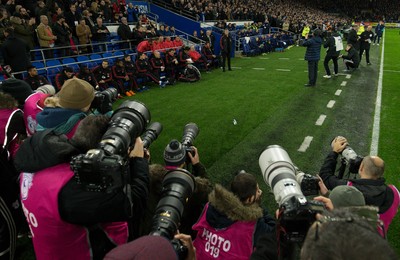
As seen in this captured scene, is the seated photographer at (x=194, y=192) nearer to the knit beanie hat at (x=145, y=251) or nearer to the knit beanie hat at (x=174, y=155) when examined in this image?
the knit beanie hat at (x=174, y=155)

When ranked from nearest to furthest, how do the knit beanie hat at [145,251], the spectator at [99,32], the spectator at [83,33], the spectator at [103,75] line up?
the knit beanie hat at [145,251]
the spectator at [103,75]
the spectator at [83,33]
the spectator at [99,32]

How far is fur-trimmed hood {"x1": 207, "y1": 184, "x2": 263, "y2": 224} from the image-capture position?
210 cm

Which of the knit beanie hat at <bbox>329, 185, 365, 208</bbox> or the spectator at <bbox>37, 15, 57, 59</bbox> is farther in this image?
the spectator at <bbox>37, 15, 57, 59</bbox>

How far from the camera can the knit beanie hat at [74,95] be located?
7.77 feet

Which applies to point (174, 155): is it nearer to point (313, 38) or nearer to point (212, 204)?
point (212, 204)

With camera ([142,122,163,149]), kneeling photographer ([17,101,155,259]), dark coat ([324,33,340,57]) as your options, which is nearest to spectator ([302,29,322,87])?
dark coat ([324,33,340,57])

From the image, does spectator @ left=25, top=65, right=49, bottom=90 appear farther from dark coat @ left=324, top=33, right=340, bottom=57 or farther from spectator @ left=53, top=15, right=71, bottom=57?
dark coat @ left=324, top=33, right=340, bottom=57

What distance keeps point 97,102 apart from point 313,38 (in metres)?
7.98

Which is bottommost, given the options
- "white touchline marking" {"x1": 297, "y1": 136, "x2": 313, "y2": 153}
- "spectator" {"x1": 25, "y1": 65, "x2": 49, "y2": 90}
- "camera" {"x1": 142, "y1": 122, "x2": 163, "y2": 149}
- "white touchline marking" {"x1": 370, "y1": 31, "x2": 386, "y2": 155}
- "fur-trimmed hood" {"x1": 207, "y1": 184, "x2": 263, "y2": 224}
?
"white touchline marking" {"x1": 370, "y1": 31, "x2": 386, "y2": 155}

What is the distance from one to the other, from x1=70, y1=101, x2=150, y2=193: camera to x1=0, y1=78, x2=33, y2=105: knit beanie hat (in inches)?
92.6

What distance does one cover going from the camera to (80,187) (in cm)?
155

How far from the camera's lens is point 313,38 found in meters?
9.06

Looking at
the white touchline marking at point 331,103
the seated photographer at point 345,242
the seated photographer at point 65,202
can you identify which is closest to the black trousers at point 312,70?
the white touchline marking at point 331,103

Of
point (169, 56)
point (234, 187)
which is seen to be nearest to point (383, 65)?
point (169, 56)
